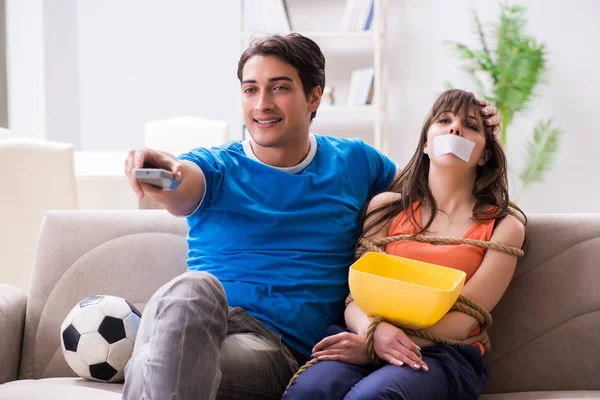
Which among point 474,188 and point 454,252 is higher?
point 474,188

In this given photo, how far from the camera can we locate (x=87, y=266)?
1.97 m

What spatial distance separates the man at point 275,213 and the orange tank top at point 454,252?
0.15 metres

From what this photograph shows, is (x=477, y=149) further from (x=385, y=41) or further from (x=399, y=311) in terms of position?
(x=385, y=41)

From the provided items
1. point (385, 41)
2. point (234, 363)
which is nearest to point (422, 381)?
point (234, 363)

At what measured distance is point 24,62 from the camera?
517cm

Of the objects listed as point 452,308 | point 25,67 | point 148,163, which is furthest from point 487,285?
point 25,67

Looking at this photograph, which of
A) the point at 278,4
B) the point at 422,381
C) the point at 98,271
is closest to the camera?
the point at 422,381

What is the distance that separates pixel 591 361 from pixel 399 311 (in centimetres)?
58

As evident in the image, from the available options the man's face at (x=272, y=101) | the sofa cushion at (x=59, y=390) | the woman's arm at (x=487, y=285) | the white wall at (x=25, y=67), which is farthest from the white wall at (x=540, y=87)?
the sofa cushion at (x=59, y=390)

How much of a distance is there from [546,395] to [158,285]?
1.03 m

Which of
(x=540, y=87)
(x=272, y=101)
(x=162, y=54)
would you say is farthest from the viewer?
(x=162, y=54)

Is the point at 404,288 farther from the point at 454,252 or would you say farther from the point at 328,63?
the point at 328,63

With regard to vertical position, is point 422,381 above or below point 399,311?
below

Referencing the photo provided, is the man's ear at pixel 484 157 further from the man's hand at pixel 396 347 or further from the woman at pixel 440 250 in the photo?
the man's hand at pixel 396 347
